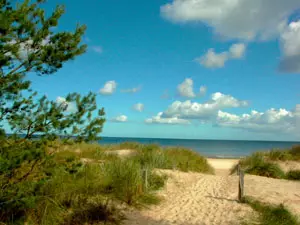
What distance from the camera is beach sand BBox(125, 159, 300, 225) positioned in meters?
8.07

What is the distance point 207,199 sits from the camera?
1032 cm

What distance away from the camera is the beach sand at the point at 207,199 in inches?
318

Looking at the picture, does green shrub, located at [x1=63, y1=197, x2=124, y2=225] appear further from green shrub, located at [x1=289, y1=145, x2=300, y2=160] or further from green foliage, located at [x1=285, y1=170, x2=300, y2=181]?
green shrub, located at [x1=289, y1=145, x2=300, y2=160]

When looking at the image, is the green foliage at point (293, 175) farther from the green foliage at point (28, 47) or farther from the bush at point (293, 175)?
the green foliage at point (28, 47)

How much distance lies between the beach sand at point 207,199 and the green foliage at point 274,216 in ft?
1.06

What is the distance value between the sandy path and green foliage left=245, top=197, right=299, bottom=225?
36cm

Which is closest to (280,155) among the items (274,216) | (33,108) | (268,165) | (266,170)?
(268,165)

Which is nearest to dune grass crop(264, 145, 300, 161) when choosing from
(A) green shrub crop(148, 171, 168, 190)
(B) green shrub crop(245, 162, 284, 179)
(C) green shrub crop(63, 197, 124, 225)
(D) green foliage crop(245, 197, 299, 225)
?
(B) green shrub crop(245, 162, 284, 179)

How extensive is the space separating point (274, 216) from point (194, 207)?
2292 millimetres

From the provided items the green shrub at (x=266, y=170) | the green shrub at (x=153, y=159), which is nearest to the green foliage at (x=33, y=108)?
the green shrub at (x=153, y=159)

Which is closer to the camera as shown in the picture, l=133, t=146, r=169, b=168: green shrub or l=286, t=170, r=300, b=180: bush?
l=133, t=146, r=169, b=168: green shrub

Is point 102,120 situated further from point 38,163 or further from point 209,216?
point 209,216

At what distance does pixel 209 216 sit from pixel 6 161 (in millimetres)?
5964

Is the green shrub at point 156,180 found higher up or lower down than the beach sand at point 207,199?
higher up
